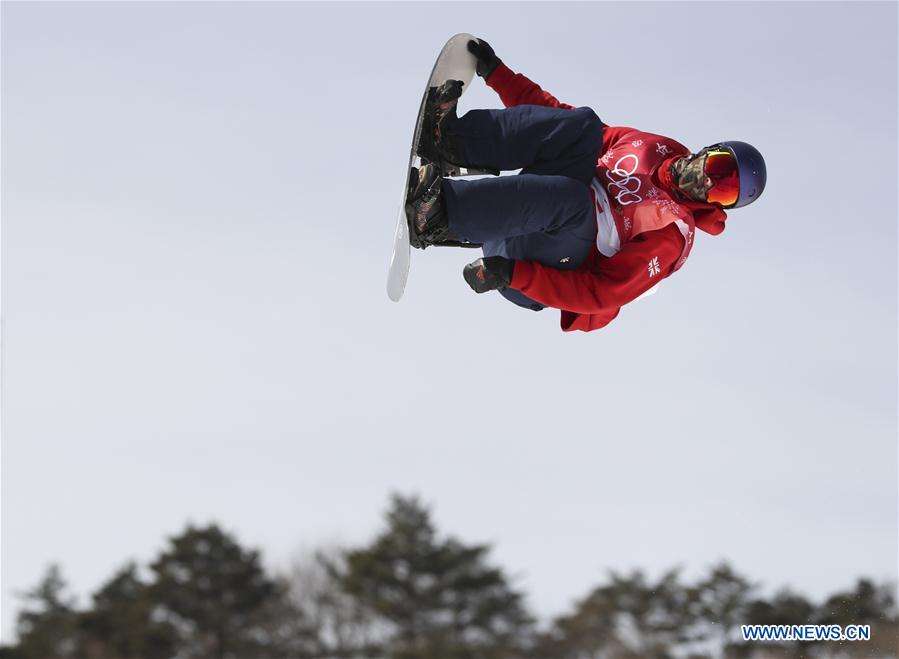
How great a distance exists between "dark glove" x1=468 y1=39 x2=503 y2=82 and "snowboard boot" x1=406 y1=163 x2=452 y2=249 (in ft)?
2.69

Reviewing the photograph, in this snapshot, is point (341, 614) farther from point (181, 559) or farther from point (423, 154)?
point (423, 154)

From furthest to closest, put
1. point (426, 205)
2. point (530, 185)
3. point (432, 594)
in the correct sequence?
1. point (432, 594)
2. point (530, 185)
3. point (426, 205)

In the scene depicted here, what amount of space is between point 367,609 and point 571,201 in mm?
21093

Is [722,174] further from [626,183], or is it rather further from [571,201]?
[571,201]

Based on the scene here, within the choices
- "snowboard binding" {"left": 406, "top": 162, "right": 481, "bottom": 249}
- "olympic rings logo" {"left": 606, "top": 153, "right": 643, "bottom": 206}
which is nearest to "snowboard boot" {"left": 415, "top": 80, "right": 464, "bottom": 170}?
"snowboard binding" {"left": 406, "top": 162, "right": 481, "bottom": 249}

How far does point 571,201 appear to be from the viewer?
14.5ft

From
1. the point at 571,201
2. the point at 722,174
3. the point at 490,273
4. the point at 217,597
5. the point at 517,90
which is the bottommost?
the point at 490,273

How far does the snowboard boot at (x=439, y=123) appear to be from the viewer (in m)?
4.48

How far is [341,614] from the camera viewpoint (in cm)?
2452

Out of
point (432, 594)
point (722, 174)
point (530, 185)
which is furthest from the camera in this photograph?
point (432, 594)

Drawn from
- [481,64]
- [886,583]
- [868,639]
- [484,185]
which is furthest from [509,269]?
[886,583]

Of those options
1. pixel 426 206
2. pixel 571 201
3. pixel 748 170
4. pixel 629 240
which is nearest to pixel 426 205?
pixel 426 206

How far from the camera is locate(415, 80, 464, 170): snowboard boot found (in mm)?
4480

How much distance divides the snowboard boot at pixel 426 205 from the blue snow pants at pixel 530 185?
47 millimetres
